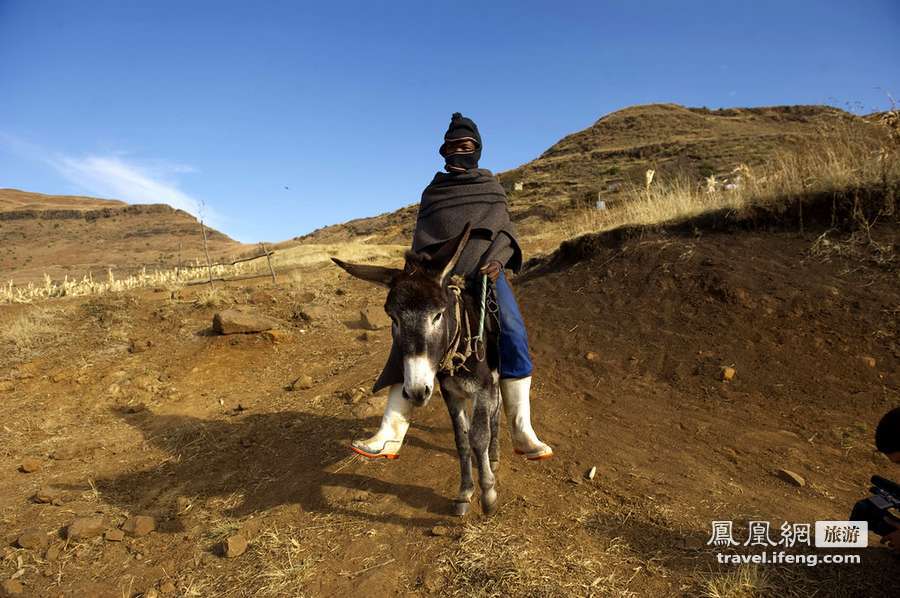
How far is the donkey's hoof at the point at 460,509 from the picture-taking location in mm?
3688

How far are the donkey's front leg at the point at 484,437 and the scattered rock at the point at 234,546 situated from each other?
1.88 metres

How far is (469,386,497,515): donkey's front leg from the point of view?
11.7ft

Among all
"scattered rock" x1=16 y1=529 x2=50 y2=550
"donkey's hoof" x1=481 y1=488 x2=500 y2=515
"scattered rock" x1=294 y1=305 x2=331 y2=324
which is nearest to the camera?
"donkey's hoof" x1=481 y1=488 x2=500 y2=515

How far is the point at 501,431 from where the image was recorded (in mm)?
5258

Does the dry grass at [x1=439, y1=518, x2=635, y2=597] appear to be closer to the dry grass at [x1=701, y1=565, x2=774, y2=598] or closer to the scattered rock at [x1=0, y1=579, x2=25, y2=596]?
the dry grass at [x1=701, y1=565, x2=774, y2=598]

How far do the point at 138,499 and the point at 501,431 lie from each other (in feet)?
12.6

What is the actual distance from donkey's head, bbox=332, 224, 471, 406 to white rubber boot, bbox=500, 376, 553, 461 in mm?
908

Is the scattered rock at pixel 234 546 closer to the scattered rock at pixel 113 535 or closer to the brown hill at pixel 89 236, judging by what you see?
the scattered rock at pixel 113 535

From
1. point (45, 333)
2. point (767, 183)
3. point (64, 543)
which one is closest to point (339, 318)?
point (45, 333)

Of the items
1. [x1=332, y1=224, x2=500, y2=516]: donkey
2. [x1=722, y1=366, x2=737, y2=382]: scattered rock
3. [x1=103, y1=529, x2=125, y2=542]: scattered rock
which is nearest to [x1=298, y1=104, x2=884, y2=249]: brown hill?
[x1=722, y1=366, x2=737, y2=382]: scattered rock

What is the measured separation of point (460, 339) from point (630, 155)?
1654 inches

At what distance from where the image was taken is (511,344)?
3.77 m

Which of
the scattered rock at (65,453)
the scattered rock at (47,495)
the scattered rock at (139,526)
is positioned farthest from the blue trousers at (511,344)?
the scattered rock at (65,453)

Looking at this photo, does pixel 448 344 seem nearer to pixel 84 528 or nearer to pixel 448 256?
pixel 448 256
